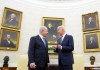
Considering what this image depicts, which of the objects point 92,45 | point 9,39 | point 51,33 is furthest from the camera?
point 51,33

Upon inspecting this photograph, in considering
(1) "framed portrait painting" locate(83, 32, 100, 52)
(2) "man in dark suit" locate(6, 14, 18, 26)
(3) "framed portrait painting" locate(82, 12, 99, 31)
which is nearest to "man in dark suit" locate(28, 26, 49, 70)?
(2) "man in dark suit" locate(6, 14, 18, 26)

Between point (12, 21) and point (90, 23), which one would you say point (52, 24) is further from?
point (12, 21)

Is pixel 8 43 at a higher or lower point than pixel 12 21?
lower

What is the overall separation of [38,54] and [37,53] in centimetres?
3

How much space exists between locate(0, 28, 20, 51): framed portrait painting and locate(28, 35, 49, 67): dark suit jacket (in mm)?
3130

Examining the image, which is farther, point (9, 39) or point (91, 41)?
point (91, 41)

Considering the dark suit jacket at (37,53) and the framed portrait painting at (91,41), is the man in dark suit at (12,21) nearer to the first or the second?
the framed portrait painting at (91,41)

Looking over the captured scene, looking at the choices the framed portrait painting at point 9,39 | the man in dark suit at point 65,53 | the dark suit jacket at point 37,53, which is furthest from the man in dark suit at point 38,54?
the framed portrait painting at point 9,39

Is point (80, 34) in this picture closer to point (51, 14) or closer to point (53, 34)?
point (53, 34)

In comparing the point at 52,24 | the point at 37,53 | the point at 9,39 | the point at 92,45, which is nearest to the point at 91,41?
the point at 92,45

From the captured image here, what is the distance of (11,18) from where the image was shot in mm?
6480

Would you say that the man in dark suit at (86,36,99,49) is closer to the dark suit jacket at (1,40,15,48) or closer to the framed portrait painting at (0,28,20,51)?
the framed portrait painting at (0,28,20,51)

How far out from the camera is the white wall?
255 inches

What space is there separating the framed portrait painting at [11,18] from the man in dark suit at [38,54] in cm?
335
